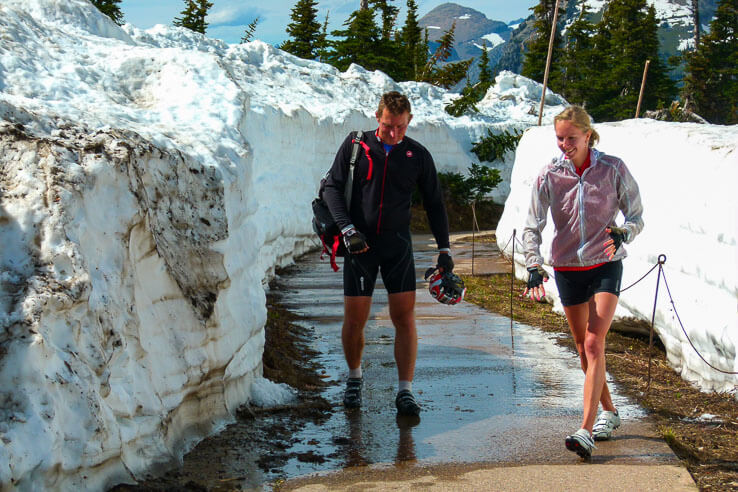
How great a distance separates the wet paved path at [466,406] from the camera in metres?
4.34

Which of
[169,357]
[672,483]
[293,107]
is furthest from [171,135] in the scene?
[293,107]

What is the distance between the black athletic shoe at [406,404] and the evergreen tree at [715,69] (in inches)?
1804

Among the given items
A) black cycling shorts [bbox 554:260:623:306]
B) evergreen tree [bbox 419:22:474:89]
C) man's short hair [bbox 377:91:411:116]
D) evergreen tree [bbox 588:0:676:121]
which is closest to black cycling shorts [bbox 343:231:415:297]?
man's short hair [bbox 377:91:411:116]

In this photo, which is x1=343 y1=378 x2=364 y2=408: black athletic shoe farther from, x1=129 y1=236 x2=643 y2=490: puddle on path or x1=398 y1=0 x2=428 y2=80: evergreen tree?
x1=398 y1=0 x2=428 y2=80: evergreen tree

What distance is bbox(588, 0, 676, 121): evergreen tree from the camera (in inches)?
1816

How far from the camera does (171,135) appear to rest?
494 cm

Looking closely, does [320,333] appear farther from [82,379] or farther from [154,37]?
[154,37]

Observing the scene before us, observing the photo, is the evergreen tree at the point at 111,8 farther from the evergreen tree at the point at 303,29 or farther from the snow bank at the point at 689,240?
the snow bank at the point at 689,240

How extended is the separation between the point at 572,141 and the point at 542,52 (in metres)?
43.1

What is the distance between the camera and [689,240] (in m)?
6.24

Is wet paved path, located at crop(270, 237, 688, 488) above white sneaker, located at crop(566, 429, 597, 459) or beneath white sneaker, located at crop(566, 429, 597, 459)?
beneath

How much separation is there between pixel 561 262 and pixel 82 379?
8.32ft

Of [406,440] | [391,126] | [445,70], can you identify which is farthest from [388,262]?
[445,70]

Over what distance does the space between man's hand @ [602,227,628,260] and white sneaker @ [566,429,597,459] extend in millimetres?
929
